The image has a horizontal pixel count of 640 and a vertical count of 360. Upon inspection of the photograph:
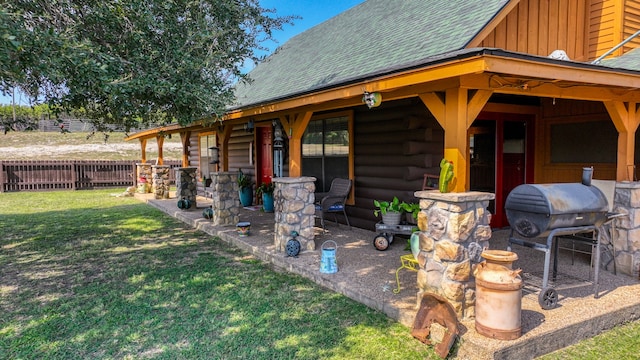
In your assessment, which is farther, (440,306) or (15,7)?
(15,7)

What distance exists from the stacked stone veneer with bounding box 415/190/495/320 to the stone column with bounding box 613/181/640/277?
2155 mm

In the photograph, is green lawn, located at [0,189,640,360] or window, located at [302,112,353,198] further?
window, located at [302,112,353,198]

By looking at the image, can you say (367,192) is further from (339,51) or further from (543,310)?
(543,310)

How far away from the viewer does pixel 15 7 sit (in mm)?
4062

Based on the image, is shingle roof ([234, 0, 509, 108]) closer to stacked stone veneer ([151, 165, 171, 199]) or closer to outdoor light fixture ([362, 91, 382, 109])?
outdoor light fixture ([362, 91, 382, 109])

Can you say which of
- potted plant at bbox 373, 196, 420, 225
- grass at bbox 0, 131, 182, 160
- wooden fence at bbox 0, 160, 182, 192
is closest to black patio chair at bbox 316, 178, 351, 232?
potted plant at bbox 373, 196, 420, 225

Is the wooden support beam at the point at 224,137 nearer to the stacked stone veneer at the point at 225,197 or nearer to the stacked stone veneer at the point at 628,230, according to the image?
the stacked stone veneer at the point at 225,197

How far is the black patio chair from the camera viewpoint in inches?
263

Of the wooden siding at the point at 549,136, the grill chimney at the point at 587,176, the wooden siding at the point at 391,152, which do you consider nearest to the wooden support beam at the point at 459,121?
the grill chimney at the point at 587,176

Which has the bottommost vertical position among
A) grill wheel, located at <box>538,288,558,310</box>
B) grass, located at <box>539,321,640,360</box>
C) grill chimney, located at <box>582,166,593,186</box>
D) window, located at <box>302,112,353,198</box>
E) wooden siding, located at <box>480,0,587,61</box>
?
grass, located at <box>539,321,640,360</box>

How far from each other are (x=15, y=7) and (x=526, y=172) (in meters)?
7.13

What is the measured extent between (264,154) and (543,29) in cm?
656

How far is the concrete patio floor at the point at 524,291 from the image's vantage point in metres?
2.96

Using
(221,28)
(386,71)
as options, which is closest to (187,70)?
(221,28)
